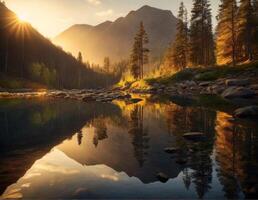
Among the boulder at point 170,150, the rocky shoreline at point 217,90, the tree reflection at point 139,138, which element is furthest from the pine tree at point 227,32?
the boulder at point 170,150

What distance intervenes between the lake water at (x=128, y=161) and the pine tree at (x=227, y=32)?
1528 inches

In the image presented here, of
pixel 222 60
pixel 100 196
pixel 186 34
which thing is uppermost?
pixel 186 34

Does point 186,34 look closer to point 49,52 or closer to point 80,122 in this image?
point 80,122

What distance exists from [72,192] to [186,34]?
7056 cm

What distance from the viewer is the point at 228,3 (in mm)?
52719

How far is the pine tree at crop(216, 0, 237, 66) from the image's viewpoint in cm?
5095

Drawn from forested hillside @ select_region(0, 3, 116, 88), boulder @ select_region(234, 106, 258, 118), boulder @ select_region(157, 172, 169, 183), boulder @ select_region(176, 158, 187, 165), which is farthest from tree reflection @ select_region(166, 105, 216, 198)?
forested hillside @ select_region(0, 3, 116, 88)

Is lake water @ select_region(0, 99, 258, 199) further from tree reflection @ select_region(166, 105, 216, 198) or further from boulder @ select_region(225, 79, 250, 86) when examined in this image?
boulder @ select_region(225, 79, 250, 86)

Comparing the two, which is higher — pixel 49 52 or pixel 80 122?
pixel 49 52

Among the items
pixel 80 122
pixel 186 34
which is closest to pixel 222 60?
pixel 186 34

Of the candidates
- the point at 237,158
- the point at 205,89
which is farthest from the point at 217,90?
the point at 237,158

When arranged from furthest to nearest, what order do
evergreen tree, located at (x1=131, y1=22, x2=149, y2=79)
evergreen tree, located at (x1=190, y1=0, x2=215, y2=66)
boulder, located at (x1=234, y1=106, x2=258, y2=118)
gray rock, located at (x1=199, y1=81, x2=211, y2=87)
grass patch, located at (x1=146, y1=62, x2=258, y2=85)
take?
evergreen tree, located at (x1=131, y1=22, x2=149, y2=79), evergreen tree, located at (x1=190, y1=0, x2=215, y2=66), grass patch, located at (x1=146, y1=62, x2=258, y2=85), gray rock, located at (x1=199, y1=81, x2=211, y2=87), boulder, located at (x1=234, y1=106, x2=258, y2=118)

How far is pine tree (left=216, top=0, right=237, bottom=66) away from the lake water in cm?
3881

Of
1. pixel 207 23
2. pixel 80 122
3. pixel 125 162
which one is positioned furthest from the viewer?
pixel 207 23
